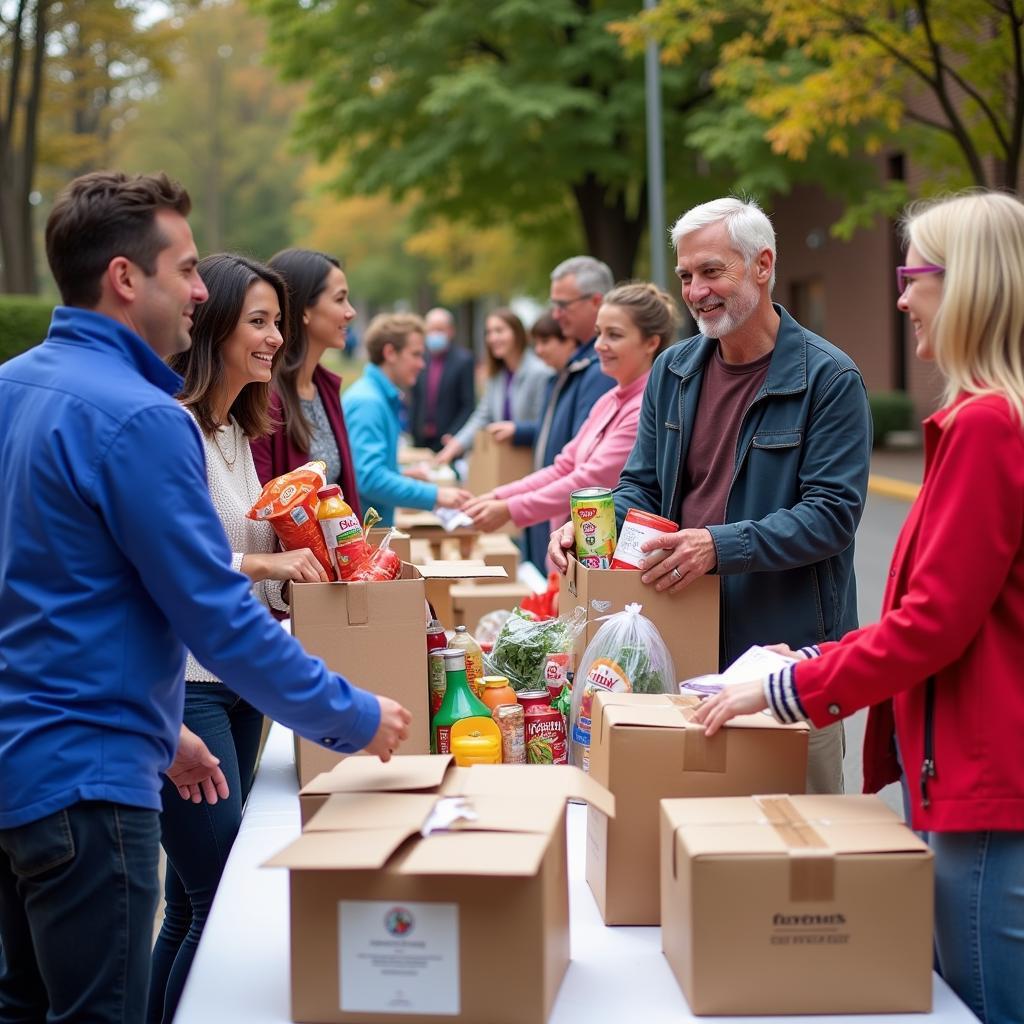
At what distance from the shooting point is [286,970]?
2.32 m

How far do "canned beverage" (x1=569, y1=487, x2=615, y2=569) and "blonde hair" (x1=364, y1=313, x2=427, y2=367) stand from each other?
380cm

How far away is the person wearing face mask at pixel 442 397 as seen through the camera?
1247 centimetres

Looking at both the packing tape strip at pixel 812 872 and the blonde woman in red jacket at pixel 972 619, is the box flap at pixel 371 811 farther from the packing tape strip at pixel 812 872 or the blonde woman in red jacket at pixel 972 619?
the blonde woman in red jacket at pixel 972 619

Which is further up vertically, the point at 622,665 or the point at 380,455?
the point at 380,455

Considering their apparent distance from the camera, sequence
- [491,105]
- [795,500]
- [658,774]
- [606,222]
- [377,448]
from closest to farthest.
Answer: [658,774], [795,500], [377,448], [491,105], [606,222]

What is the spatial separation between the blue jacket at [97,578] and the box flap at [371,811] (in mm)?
272

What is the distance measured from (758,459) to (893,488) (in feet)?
43.2

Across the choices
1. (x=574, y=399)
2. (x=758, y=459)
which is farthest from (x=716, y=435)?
(x=574, y=399)

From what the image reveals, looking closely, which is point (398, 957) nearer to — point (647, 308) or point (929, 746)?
point (929, 746)

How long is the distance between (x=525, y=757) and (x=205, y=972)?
1082 mm

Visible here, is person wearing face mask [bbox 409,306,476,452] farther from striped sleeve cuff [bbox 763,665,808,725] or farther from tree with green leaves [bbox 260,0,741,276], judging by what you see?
striped sleeve cuff [bbox 763,665,808,725]

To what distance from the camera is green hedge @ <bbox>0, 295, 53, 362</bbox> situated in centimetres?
1617

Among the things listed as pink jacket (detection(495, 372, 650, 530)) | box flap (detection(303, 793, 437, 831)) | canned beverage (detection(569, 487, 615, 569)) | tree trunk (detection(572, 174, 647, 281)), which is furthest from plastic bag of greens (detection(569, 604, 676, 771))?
tree trunk (detection(572, 174, 647, 281))

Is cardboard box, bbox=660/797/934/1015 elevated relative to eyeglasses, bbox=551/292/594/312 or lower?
lower
